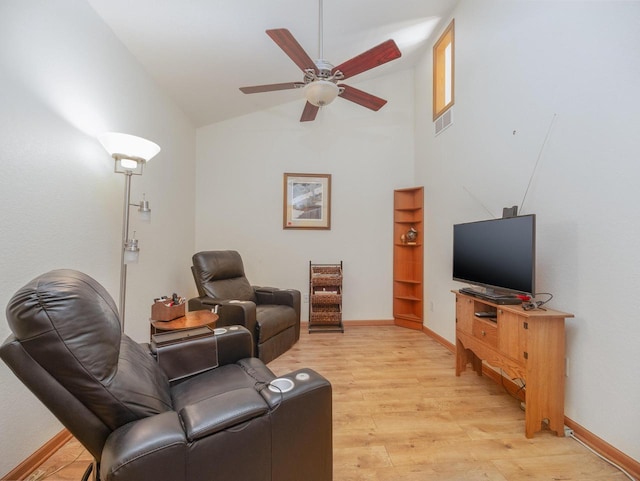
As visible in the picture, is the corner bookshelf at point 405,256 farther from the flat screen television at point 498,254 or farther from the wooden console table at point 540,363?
the wooden console table at point 540,363

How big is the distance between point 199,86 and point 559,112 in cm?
328

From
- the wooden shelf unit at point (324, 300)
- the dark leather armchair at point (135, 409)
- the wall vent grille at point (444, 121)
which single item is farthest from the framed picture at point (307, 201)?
the dark leather armchair at point (135, 409)

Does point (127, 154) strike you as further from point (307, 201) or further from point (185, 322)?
point (307, 201)

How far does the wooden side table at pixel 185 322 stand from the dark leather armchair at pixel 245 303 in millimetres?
307

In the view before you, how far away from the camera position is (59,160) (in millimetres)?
1713

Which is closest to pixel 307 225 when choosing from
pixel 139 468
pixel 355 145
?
pixel 355 145

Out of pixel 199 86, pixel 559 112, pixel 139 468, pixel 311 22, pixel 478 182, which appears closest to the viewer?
pixel 139 468

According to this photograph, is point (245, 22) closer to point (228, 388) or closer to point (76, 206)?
point (76, 206)

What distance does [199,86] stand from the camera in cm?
311

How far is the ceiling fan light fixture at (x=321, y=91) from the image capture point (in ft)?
6.87

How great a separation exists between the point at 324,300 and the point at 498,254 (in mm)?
2234

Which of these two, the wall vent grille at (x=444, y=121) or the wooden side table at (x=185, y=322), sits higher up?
the wall vent grille at (x=444, y=121)

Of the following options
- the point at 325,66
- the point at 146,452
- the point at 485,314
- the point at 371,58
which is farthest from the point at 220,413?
the point at 371,58

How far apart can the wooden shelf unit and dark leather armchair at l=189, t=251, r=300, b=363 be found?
16.9 inches
